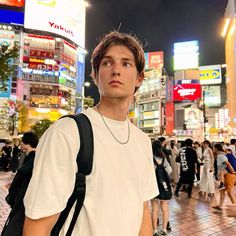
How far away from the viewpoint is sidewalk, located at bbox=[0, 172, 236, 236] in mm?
5492

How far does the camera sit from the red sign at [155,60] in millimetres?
89438

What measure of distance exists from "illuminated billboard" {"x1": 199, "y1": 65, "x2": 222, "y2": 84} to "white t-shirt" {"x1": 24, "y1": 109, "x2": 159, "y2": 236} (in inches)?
3694

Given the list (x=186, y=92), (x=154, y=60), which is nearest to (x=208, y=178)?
(x=186, y=92)

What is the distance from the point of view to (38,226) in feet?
3.41

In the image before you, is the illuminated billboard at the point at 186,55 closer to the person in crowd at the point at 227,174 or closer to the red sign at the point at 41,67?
the red sign at the point at 41,67

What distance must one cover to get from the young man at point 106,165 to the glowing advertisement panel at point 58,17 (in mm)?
68611

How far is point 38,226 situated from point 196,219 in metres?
6.11

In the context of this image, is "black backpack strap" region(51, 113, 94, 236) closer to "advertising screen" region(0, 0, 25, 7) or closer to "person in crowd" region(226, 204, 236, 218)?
"person in crowd" region(226, 204, 236, 218)

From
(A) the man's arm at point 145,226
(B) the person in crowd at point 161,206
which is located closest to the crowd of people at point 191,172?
(B) the person in crowd at point 161,206

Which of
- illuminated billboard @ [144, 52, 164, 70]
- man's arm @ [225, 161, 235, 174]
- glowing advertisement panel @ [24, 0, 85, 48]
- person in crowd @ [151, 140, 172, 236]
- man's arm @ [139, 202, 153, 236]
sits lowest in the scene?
person in crowd @ [151, 140, 172, 236]

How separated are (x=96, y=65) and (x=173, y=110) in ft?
246

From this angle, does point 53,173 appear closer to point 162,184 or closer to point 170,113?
point 162,184

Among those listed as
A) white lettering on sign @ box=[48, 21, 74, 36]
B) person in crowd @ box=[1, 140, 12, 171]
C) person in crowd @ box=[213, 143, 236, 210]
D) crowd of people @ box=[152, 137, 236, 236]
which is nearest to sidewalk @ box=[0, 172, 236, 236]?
crowd of people @ box=[152, 137, 236, 236]

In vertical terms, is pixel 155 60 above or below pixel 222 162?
above
